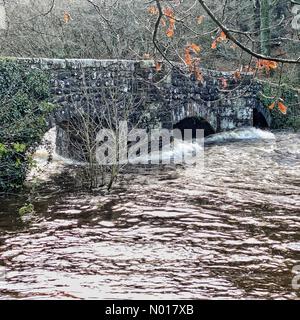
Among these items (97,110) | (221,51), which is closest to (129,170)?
(97,110)

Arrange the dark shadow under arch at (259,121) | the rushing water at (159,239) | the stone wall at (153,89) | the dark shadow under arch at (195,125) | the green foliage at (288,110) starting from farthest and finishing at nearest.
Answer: the dark shadow under arch at (259,121) < the green foliage at (288,110) < the dark shadow under arch at (195,125) < the stone wall at (153,89) < the rushing water at (159,239)

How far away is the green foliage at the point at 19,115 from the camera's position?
8922 millimetres

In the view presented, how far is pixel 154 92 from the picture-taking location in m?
13.1

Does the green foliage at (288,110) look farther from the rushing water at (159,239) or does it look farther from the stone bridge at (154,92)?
the rushing water at (159,239)

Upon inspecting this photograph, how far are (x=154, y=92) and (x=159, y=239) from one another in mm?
7002

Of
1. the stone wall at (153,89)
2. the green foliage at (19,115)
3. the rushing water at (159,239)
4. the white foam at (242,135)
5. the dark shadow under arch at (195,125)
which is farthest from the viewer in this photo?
the white foam at (242,135)

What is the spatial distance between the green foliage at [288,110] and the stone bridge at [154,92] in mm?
337

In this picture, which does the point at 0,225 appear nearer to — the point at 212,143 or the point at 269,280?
the point at 269,280

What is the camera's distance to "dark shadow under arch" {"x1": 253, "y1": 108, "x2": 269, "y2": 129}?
19086mm

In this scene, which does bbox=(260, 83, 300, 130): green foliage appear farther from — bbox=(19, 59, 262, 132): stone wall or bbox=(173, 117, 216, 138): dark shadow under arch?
bbox=(173, 117, 216, 138): dark shadow under arch

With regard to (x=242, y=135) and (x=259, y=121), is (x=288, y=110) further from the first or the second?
(x=242, y=135)

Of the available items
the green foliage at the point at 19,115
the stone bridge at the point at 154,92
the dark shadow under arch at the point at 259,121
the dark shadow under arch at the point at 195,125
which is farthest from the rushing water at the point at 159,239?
the dark shadow under arch at the point at 259,121

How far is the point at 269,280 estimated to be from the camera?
17.4 feet

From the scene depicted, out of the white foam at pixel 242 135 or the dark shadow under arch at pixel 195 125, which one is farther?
the white foam at pixel 242 135
